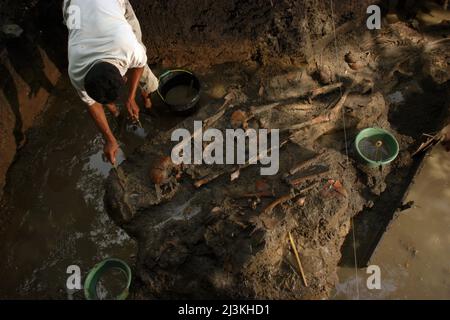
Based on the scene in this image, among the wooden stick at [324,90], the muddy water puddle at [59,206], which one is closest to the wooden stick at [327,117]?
the wooden stick at [324,90]

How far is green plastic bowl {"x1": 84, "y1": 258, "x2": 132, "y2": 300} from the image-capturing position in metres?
4.02

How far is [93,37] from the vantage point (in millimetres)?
3879

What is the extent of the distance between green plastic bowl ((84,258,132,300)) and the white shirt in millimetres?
Result: 1962

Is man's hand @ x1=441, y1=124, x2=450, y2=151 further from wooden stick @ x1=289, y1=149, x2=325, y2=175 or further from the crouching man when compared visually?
the crouching man

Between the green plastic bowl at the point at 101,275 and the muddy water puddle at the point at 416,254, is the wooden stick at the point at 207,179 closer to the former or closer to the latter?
the green plastic bowl at the point at 101,275

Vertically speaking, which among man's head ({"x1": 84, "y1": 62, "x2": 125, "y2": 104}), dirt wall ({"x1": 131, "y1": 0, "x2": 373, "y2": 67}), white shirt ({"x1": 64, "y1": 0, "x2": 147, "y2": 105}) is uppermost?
white shirt ({"x1": 64, "y1": 0, "x2": 147, "y2": 105})

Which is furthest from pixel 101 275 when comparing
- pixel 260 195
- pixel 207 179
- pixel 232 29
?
pixel 232 29

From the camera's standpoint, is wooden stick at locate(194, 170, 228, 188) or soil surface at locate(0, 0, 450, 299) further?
wooden stick at locate(194, 170, 228, 188)

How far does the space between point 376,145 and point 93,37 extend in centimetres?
374

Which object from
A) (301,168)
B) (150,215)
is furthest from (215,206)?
(301,168)

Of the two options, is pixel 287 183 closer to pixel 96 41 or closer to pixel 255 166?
pixel 255 166

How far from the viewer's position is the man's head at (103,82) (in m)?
3.49

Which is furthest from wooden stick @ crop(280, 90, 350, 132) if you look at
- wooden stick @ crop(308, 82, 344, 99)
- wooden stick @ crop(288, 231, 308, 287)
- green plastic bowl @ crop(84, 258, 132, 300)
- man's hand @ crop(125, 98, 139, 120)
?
green plastic bowl @ crop(84, 258, 132, 300)

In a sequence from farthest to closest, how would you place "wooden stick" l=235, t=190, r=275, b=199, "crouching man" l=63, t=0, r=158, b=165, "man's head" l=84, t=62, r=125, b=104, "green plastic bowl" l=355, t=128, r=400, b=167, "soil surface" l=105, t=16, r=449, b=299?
"green plastic bowl" l=355, t=128, r=400, b=167
"wooden stick" l=235, t=190, r=275, b=199
"soil surface" l=105, t=16, r=449, b=299
"crouching man" l=63, t=0, r=158, b=165
"man's head" l=84, t=62, r=125, b=104
